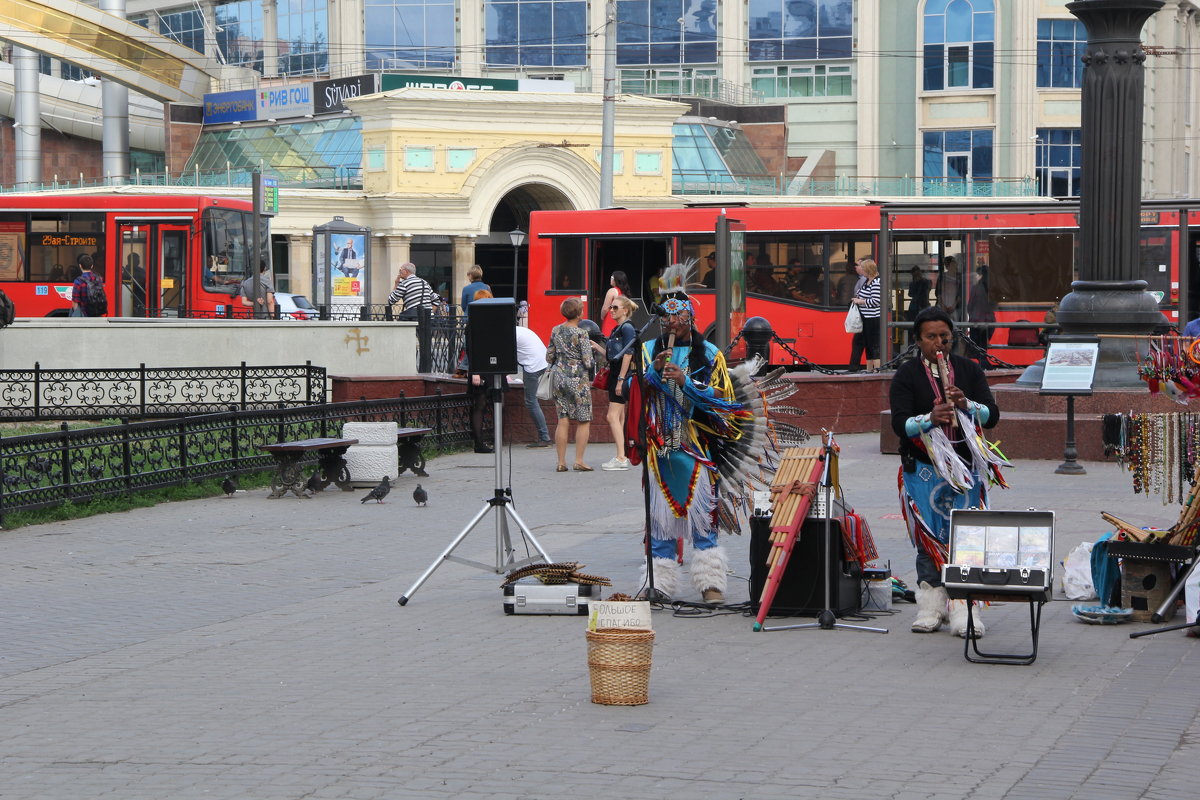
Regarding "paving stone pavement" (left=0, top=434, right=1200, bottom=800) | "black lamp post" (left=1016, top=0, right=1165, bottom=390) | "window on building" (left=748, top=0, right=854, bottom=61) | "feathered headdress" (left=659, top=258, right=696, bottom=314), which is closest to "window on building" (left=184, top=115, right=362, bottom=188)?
"window on building" (left=748, top=0, right=854, bottom=61)

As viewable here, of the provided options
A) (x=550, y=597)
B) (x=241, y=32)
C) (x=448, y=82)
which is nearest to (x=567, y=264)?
(x=550, y=597)

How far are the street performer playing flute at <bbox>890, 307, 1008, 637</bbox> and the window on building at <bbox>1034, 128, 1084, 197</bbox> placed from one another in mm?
52680

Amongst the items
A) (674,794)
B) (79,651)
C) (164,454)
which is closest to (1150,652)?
(674,794)

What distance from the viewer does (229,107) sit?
197ft

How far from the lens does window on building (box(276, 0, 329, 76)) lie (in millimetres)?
64750

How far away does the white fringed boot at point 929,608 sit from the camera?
9117 millimetres

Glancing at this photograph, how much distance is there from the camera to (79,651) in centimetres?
897

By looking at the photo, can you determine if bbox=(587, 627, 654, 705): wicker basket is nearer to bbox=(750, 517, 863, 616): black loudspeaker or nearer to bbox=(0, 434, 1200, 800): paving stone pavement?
bbox=(0, 434, 1200, 800): paving stone pavement

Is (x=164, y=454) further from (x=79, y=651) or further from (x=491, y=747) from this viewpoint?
(x=491, y=747)

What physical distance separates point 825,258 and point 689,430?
65.3ft

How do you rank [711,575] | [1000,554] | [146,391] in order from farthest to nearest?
[146,391] < [711,575] < [1000,554]

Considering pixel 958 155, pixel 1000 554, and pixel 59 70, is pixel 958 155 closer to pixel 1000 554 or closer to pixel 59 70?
pixel 59 70

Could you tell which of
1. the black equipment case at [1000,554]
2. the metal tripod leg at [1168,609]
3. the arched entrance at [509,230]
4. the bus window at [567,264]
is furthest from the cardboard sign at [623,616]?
the arched entrance at [509,230]

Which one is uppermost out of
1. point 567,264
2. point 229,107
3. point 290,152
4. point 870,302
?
point 229,107
